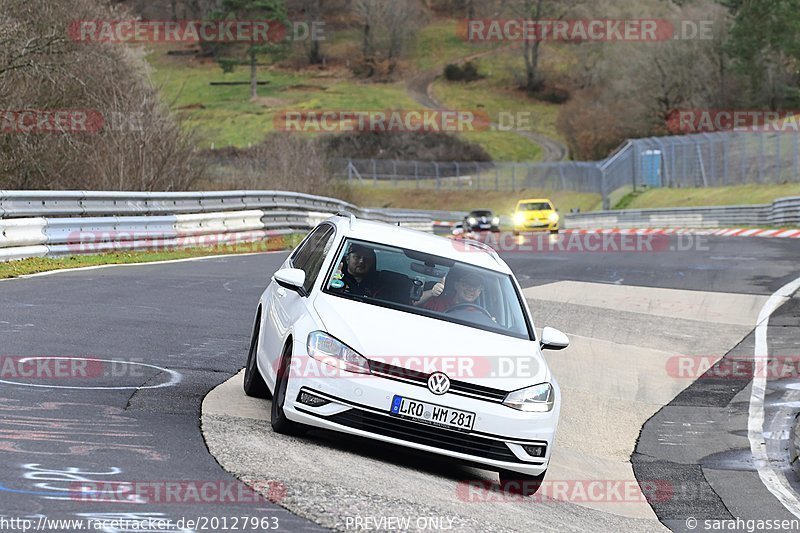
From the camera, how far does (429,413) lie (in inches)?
305

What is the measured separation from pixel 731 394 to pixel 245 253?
15.1m

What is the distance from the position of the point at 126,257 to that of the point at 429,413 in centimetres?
1499

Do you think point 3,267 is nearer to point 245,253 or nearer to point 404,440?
point 245,253

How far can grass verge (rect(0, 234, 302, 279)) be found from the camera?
18094 millimetres

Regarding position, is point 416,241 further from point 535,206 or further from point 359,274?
point 535,206

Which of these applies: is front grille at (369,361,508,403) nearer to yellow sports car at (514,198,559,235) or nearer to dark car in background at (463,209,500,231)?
yellow sports car at (514,198,559,235)

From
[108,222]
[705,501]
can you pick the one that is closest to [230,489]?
[705,501]

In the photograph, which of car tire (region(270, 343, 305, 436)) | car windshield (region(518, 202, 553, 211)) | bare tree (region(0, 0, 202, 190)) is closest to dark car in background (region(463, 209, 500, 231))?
car windshield (region(518, 202, 553, 211))

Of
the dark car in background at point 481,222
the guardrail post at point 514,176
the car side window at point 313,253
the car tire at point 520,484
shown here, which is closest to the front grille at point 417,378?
the car tire at point 520,484

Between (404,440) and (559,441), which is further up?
(404,440)

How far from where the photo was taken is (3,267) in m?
17.8

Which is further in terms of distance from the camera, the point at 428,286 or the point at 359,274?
the point at 428,286

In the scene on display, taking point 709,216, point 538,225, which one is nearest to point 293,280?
point 538,225

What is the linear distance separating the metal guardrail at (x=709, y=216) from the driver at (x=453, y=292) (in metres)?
35.9
